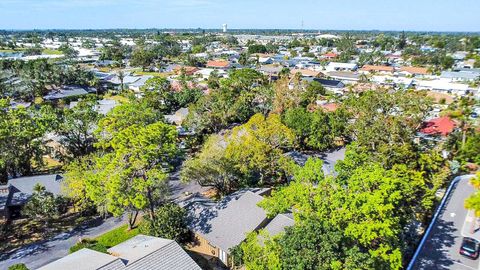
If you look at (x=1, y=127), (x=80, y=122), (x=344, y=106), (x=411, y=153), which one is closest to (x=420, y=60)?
(x=344, y=106)

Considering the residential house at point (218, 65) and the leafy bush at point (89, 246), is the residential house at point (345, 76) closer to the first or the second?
the residential house at point (218, 65)

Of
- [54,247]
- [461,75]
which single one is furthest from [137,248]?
[461,75]

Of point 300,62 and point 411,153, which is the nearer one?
point 411,153

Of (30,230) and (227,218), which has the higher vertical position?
(227,218)

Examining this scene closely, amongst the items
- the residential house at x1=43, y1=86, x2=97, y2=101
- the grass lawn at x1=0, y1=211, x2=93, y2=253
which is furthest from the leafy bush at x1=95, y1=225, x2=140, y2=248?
the residential house at x1=43, y1=86, x2=97, y2=101

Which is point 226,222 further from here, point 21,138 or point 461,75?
point 461,75

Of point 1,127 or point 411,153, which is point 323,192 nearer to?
point 411,153
